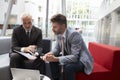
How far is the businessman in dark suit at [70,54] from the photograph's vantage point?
101 inches

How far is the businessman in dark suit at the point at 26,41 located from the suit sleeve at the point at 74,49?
612mm

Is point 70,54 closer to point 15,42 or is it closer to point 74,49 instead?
point 74,49

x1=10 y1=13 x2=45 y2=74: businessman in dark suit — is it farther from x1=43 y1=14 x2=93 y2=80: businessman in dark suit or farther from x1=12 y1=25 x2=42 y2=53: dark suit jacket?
x1=43 y1=14 x2=93 y2=80: businessman in dark suit

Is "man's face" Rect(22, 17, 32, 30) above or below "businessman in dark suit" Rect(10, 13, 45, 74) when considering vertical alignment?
above

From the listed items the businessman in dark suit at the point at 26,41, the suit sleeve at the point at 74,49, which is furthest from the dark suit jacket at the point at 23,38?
the suit sleeve at the point at 74,49

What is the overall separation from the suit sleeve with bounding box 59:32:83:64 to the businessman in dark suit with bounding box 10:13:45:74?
2.01 ft

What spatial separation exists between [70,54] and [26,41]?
2.98 ft

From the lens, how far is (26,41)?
327cm

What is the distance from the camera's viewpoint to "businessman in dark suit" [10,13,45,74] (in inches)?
120

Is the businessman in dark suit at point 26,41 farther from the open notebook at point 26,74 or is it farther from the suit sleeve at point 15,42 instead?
the open notebook at point 26,74

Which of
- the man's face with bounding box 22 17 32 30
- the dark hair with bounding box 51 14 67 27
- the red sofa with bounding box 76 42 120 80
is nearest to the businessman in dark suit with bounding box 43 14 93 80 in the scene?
the dark hair with bounding box 51 14 67 27

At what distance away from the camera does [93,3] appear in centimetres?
535

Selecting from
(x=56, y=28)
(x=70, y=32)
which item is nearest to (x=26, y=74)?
(x=56, y=28)

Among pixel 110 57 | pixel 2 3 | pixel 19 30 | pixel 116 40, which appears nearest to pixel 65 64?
pixel 110 57
